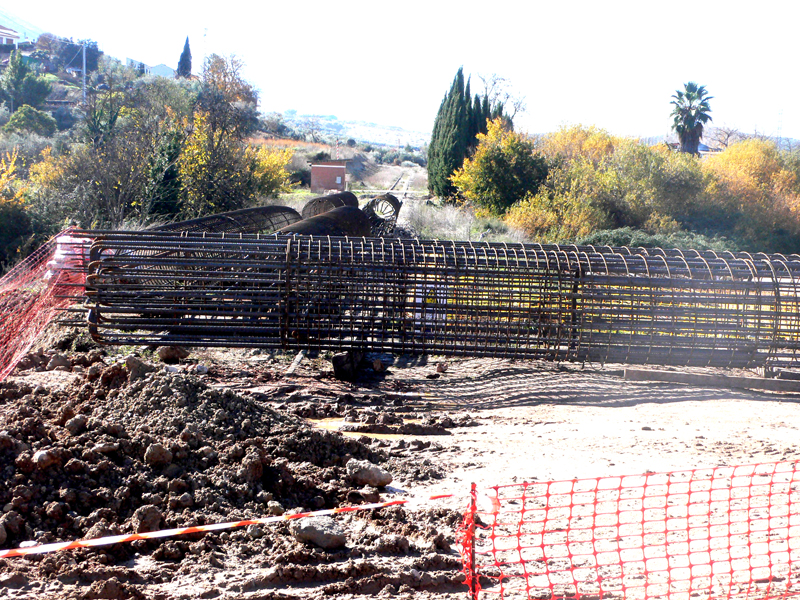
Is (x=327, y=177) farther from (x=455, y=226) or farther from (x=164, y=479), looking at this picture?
(x=164, y=479)

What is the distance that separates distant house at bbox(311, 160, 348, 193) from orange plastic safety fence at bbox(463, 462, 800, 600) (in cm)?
4597

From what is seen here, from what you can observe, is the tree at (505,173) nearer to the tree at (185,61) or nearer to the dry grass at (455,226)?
the dry grass at (455,226)

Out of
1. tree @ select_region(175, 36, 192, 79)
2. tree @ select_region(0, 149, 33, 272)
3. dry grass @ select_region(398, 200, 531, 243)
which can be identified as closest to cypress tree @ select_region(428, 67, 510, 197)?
dry grass @ select_region(398, 200, 531, 243)

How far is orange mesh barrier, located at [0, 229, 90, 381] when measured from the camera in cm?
845

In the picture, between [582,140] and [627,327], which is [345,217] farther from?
[582,140]

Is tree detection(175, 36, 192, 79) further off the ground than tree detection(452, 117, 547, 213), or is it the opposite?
tree detection(175, 36, 192, 79)

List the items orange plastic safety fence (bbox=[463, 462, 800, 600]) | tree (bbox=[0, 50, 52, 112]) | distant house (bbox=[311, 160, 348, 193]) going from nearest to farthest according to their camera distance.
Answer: orange plastic safety fence (bbox=[463, 462, 800, 600]) < distant house (bbox=[311, 160, 348, 193]) < tree (bbox=[0, 50, 52, 112])

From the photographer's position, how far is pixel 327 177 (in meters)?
50.5

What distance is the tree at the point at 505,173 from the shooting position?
3225 centimetres

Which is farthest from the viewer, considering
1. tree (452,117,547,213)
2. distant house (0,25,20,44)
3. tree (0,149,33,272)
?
distant house (0,25,20,44)

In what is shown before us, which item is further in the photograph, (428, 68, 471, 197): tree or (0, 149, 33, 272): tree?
(428, 68, 471, 197): tree

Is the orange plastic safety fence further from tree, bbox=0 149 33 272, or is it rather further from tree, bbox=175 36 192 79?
tree, bbox=175 36 192 79

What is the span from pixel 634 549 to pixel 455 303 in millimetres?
4703

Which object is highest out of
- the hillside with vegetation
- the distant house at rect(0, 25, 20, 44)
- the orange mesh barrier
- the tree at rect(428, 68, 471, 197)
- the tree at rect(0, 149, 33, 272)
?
the distant house at rect(0, 25, 20, 44)
